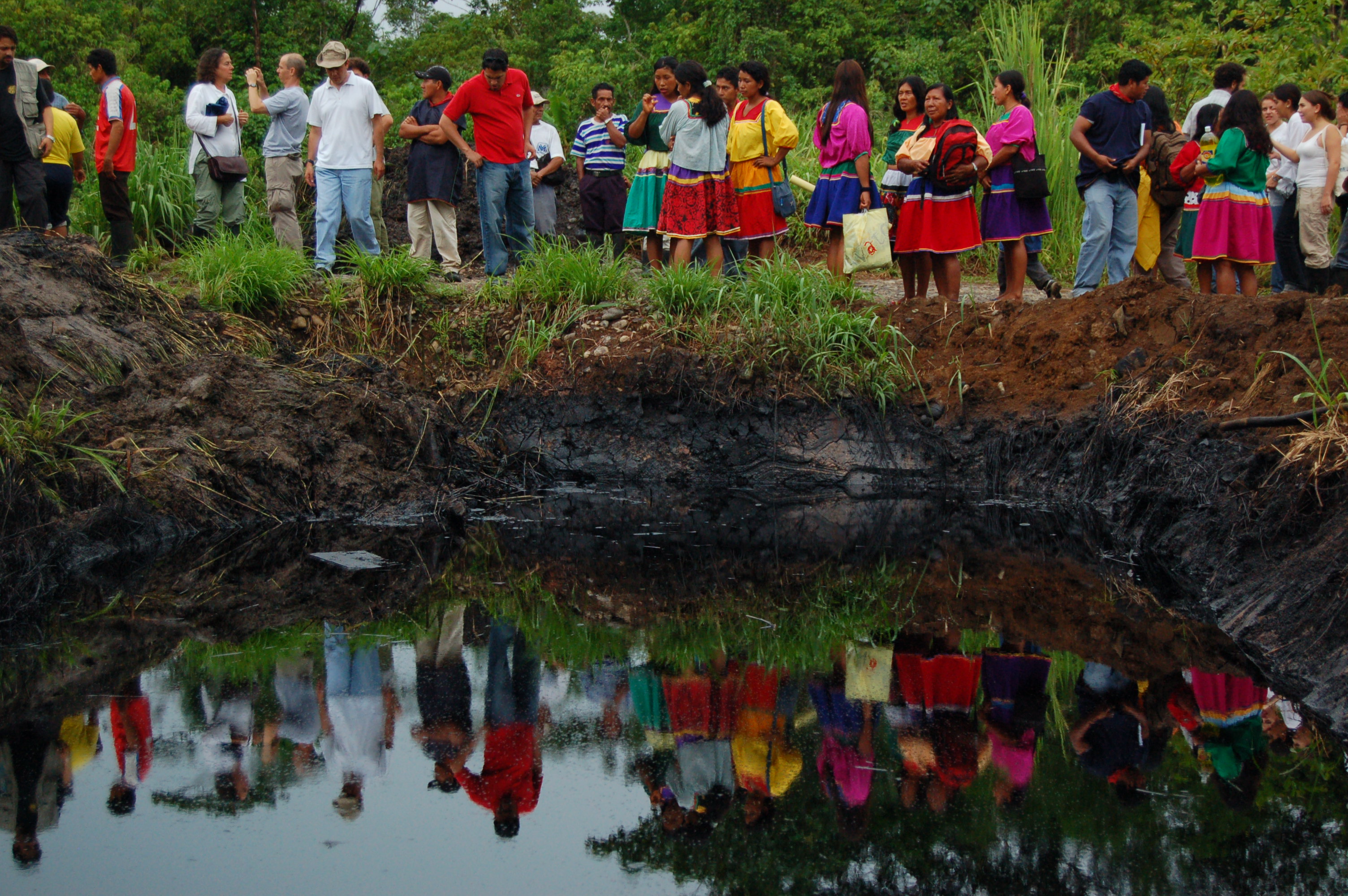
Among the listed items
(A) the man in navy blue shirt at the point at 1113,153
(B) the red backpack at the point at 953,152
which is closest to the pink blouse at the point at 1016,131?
(B) the red backpack at the point at 953,152

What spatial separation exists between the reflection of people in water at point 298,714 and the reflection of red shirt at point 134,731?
0.32 m

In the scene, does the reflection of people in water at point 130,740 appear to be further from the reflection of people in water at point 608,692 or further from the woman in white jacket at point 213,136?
the woman in white jacket at point 213,136

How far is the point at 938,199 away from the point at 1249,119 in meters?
1.80

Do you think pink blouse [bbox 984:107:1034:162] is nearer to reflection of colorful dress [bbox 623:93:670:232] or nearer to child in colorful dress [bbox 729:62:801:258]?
child in colorful dress [bbox 729:62:801:258]

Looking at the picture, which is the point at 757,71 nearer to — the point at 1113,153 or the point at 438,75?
the point at 1113,153

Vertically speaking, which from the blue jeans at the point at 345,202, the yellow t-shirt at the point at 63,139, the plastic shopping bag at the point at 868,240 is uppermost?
the yellow t-shirt at the point at 63,139

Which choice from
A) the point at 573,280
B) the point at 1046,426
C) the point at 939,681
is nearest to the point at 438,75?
the point at 573,280

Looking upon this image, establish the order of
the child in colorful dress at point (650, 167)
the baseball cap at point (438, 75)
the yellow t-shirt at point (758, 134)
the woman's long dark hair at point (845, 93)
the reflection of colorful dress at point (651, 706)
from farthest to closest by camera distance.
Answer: the baseball cap at point (438, 75), the child in colorful dress at point (650, 167), the yellow t-shirt at point (758, 134), the woman's long dark hair at point (845, 93), the reflection of colorful dress at point (651, 706)

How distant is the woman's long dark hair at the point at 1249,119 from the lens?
22.1 ft

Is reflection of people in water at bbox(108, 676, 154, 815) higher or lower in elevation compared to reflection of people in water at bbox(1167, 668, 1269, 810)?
higher

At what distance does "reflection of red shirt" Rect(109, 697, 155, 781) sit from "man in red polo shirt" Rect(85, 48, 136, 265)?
4662 millimetres

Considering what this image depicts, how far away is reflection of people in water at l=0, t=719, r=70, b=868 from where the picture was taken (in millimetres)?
2871

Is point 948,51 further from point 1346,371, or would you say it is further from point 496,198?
point 1346,371

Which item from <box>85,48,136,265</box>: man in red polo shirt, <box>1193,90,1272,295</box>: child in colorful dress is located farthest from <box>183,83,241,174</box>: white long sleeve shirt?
<box>1193,90,1272,295</box>: child in colorful dress
